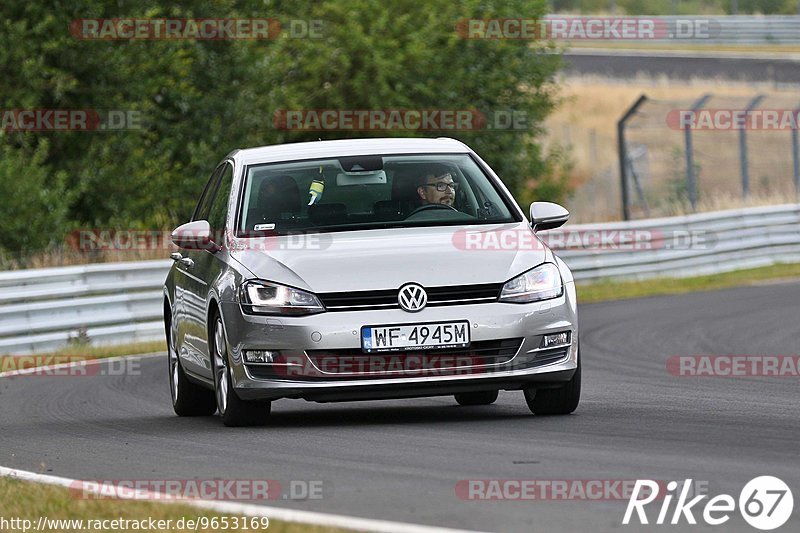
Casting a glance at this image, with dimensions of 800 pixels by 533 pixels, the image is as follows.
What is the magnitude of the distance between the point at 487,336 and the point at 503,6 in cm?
3069

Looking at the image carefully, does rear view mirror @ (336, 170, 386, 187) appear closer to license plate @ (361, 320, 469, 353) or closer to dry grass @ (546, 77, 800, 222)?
license plate @ (361, 320, 469, 353)

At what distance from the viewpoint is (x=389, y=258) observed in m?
9.36

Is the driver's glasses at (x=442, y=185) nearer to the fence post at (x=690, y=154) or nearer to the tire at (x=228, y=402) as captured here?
the tire at (x=228, y=402)

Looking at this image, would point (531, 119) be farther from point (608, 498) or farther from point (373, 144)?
point (608, 498)

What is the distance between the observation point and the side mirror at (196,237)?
33.7 feet

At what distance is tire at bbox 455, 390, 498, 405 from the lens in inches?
439

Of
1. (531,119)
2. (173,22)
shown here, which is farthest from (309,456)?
(531,119)

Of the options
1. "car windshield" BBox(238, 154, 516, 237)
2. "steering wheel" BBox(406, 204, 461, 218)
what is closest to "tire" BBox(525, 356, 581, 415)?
"car windshield" BBox(238, 154, 516, 237)

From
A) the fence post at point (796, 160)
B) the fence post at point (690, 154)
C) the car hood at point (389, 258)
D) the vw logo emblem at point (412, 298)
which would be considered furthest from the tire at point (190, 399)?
the fence post at point (796, 160)

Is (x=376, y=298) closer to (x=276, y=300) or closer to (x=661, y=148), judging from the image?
(x=276, y=300)

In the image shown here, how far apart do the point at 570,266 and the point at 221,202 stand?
563 inches

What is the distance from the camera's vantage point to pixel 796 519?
611cm

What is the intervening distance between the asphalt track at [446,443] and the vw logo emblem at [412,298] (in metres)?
0.67

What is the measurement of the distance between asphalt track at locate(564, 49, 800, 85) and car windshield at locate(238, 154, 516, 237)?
42157 mm
